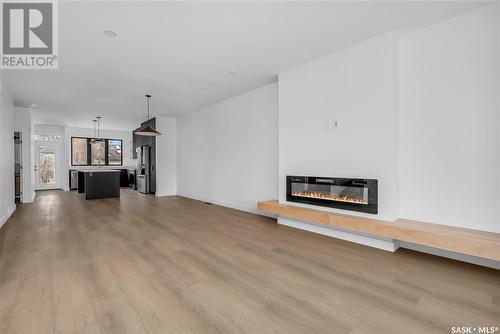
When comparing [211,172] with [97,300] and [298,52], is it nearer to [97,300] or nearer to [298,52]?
[298,52]

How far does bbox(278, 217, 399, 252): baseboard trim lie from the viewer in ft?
10.1

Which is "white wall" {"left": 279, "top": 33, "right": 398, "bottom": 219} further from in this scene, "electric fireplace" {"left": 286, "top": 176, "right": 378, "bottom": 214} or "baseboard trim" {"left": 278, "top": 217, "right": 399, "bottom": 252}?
"baseboard trim" {"left": 278, "top": 217, "right": 399, "bottom": 252}

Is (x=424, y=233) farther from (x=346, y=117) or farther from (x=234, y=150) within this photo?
(x=234, y=150)

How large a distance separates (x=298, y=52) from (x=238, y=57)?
0.91m

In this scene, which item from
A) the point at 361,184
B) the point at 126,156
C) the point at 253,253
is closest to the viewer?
the point at 253,253

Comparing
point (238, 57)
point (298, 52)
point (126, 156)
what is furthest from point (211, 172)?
point (126, 156)

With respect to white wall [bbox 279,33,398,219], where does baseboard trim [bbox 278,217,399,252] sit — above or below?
below

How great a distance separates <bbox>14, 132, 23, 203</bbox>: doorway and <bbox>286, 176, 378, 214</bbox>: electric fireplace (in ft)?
25.3

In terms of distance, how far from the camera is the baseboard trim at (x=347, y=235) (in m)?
3.08

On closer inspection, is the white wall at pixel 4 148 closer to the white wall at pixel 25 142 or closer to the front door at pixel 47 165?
the white wall at pixel 25 142

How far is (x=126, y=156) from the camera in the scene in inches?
457

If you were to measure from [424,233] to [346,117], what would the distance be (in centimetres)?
173

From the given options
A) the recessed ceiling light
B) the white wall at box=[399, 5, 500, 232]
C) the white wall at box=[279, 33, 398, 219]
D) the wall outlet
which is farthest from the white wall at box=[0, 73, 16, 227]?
the white wall at box=[399, 5, 500, 232]

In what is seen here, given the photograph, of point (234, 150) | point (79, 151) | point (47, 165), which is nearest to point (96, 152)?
point (79, 151)
